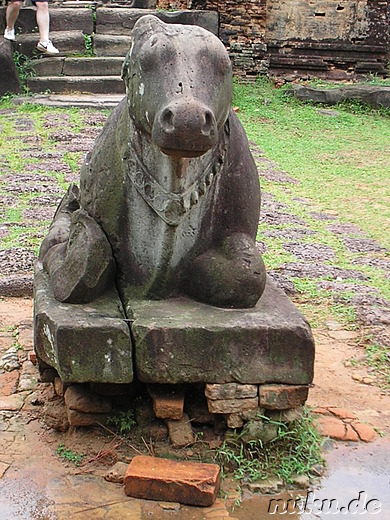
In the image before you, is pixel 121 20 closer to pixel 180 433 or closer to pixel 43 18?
pixel 43 18

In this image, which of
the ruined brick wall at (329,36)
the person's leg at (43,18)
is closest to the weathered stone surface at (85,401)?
the person's leg at (43,18)

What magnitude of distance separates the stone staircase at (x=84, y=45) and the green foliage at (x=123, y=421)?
9.22m

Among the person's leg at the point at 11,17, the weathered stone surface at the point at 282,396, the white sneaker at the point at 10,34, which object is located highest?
the weathered stone surface at the point at 282,396

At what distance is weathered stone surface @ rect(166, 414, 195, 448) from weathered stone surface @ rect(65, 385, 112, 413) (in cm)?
26

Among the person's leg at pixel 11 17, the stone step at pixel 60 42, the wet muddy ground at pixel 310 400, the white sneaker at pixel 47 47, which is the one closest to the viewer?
the wet muddy ground at pixel 310 400

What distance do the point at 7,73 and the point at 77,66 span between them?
1.16 m

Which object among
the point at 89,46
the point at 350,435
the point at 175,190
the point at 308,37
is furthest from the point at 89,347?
the point at 308,37

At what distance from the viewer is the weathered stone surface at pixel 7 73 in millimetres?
11156

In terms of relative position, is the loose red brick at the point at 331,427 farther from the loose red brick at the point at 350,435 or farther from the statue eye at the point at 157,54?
the statue eye at the point at 157,54

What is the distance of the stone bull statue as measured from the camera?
2695mm

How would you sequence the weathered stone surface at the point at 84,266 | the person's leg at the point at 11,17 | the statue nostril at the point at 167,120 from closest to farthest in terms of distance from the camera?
the statue nostril at the point at 167,120 → the weathered stone surface at the point at 84,266 → the person's leg at the point at 11,17

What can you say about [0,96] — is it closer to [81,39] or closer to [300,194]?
[81,39]

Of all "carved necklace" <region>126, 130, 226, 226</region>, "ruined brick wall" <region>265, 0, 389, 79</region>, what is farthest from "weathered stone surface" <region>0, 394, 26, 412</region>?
"ruined brick wall" <region>265, 0, 389, 79</region>

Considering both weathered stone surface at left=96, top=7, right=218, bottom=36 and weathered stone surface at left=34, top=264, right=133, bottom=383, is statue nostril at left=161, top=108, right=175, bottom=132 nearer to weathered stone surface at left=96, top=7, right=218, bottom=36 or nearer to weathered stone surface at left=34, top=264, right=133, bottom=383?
weathered stone surface at left=34, top=264, right=133, bottom=383
